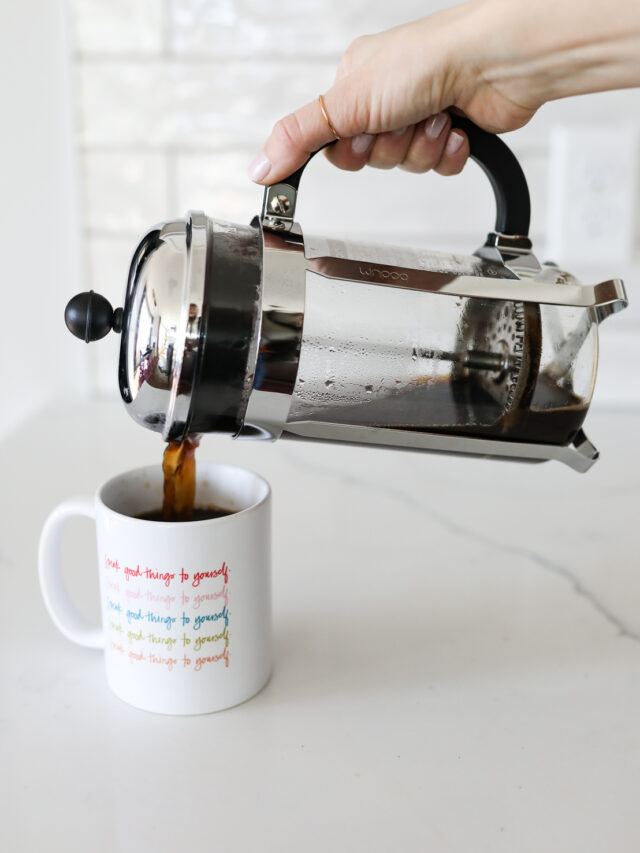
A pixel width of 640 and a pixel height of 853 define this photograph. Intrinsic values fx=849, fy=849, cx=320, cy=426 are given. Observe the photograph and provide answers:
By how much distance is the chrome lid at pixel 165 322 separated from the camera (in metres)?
0.40

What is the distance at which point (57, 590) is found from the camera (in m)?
0.50

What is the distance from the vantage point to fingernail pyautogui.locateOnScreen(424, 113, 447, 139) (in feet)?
1.84

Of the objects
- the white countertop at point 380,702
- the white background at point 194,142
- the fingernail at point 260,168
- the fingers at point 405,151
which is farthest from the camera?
the white background at point 194,142

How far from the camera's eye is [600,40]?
0.49 meters

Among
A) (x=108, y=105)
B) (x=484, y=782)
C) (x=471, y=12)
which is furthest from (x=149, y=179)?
(x=484, y=782)

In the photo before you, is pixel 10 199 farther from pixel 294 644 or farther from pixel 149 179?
pixel 294 644

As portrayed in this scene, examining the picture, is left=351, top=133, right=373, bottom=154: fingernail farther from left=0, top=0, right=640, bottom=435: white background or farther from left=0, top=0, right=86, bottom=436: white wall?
left=0, top=0, right=86, bottom=436: white wall

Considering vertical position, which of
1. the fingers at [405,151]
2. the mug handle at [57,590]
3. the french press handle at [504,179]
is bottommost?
the mug handle at [57,590]

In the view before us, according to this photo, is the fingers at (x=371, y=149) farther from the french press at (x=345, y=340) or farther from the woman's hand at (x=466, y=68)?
the french press at (x=345, y=340)

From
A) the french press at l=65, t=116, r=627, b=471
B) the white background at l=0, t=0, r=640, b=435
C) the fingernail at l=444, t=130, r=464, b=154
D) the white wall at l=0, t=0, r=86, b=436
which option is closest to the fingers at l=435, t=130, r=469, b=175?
the fingernail at l=444, t=130, r=464, b=154

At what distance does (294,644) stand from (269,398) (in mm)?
188

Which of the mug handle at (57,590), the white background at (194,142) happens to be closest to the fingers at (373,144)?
the mug handle at (57,590)

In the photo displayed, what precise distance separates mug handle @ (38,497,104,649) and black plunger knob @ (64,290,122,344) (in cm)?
12

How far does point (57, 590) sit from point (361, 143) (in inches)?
14.3
